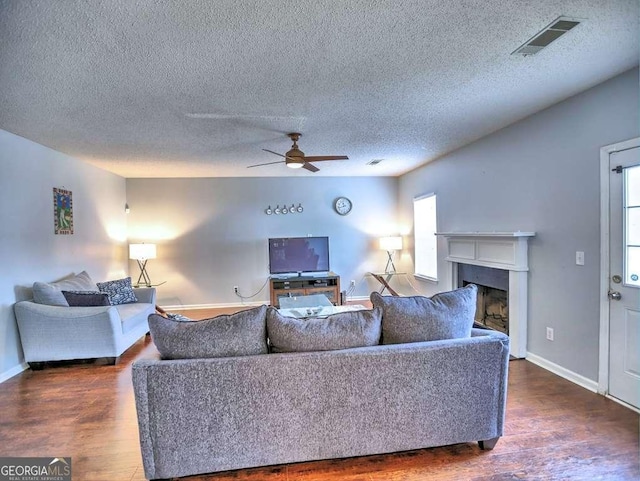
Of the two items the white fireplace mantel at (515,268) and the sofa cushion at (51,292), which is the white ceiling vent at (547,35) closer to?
the white fireplace mantel at (515,268)

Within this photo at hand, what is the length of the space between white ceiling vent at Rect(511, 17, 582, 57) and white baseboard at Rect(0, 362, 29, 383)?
5071 mm

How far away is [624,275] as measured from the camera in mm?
2598

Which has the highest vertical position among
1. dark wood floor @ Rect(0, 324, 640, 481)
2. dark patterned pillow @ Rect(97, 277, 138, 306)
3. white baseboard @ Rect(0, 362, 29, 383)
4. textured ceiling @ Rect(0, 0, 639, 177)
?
textured ceiling @ Rect(0, 0, 639, 177)

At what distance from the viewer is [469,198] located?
459 centimetres

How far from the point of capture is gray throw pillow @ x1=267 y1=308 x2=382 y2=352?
1.96 meters

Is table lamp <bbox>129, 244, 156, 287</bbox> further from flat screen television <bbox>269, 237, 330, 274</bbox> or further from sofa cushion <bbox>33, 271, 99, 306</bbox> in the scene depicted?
flat screen television <bbox>269, 237, 330, 274</bbox>

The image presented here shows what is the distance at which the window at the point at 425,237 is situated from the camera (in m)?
5.86

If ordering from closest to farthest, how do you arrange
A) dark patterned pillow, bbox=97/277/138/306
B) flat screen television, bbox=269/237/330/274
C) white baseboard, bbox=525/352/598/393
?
white baseboard, bbox=525/352/598/393, dark patterned pillow, bbox=97/277/138/306, flat screen television, bbox=269/237/330/274

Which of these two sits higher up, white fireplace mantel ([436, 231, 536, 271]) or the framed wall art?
the framed wall art

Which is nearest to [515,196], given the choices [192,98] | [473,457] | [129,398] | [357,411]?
[473,457]

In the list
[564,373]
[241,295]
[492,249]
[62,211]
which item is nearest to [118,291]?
[62,211]

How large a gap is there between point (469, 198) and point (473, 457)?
328 centimetres

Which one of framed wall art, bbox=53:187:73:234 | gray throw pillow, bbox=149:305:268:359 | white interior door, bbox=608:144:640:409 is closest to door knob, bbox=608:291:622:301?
white interior door, bbox=608:144:640:409

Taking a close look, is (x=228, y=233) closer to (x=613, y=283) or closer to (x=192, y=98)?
(x=192, y=98)
